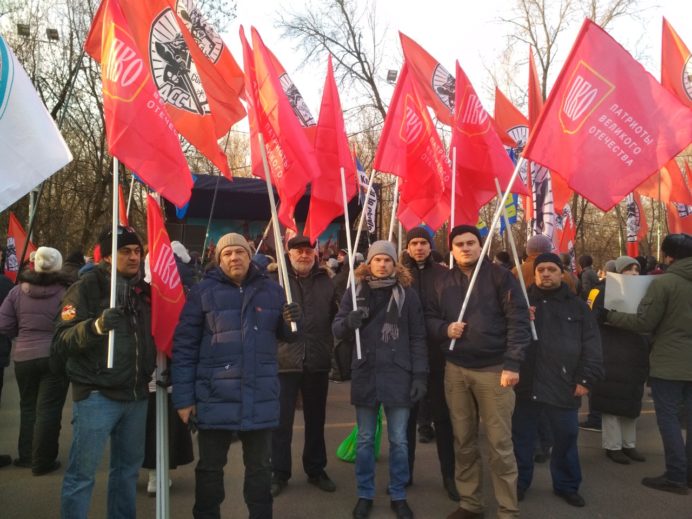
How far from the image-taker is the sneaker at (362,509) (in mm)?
4027

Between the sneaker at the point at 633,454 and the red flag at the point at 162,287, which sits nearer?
the red flag at the point at 162,287

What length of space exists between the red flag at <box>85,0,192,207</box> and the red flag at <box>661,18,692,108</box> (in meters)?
7.07

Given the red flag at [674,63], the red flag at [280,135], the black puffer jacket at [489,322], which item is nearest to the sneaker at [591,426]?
the black puffer jacket at [489,322]

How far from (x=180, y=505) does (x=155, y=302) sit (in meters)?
1.76

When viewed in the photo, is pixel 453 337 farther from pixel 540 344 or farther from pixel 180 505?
pixel 180 505

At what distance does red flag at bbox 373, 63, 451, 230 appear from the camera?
5.25 meters

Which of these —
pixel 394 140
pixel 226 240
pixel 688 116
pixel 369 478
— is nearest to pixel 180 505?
pixel 369 478

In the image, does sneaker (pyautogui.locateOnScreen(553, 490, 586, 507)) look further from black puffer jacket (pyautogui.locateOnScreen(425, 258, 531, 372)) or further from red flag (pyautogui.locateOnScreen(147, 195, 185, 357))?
red flag (pyautogui.locateOnScreen(147, 195, 185, 357))

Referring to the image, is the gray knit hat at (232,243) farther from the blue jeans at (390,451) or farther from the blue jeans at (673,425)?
the blue jeans at (673,425)

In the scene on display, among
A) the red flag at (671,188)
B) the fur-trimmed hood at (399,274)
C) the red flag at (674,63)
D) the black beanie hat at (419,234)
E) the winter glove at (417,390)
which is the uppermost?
the red flag at (674,63)

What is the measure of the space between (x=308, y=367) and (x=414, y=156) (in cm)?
230

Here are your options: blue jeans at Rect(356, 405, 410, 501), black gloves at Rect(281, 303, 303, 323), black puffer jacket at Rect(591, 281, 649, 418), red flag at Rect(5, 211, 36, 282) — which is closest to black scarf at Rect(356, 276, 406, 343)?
blue jeans at Rect(356, 405, 410, 501)

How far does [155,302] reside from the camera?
11.6 feet

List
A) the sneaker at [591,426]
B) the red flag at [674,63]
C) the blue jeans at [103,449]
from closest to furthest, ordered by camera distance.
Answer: the blue jeans at [103,449], the sneaker at [591,426], the red flag at [674,63]
